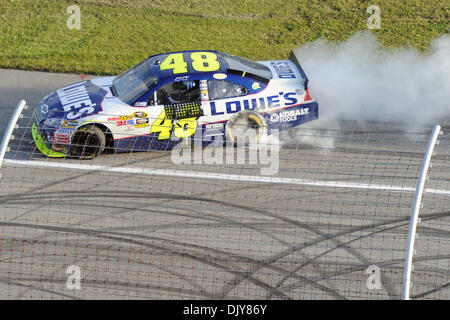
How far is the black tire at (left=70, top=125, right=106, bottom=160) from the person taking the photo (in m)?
8.72

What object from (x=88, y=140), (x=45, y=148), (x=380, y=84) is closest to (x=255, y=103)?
(x=88, y=140)

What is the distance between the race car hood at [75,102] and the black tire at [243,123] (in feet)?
6.85

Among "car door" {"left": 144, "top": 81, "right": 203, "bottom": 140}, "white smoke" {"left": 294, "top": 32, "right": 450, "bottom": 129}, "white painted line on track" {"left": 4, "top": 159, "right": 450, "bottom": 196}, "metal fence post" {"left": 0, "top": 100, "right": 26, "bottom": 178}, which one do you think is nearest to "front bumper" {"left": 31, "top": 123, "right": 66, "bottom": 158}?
"white painted line on track" {"left": 4, "top": 159, "right": 450, "bottom": 196}

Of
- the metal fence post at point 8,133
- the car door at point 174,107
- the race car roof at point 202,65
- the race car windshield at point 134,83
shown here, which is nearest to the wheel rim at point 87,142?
the race car windshield at point 134,83

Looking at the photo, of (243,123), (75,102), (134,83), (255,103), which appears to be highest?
(134,83)

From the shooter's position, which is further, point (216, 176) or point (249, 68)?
point (249, 68)

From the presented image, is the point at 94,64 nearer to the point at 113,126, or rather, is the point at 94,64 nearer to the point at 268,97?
the point at 113,126

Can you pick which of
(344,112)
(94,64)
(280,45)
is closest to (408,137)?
(344,112)

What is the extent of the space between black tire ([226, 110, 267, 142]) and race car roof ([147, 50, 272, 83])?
63 centimetres

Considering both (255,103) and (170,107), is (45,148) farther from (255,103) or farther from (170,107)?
(255,103)

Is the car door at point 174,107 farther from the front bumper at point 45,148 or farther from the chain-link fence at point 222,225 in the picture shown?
the front bumper at point 45,148

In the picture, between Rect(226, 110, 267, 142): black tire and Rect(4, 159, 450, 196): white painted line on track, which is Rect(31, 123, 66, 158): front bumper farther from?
Rect(226, 110, 267, 142): black tire

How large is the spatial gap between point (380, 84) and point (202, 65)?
396 centimetres

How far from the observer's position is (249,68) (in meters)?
9.39
